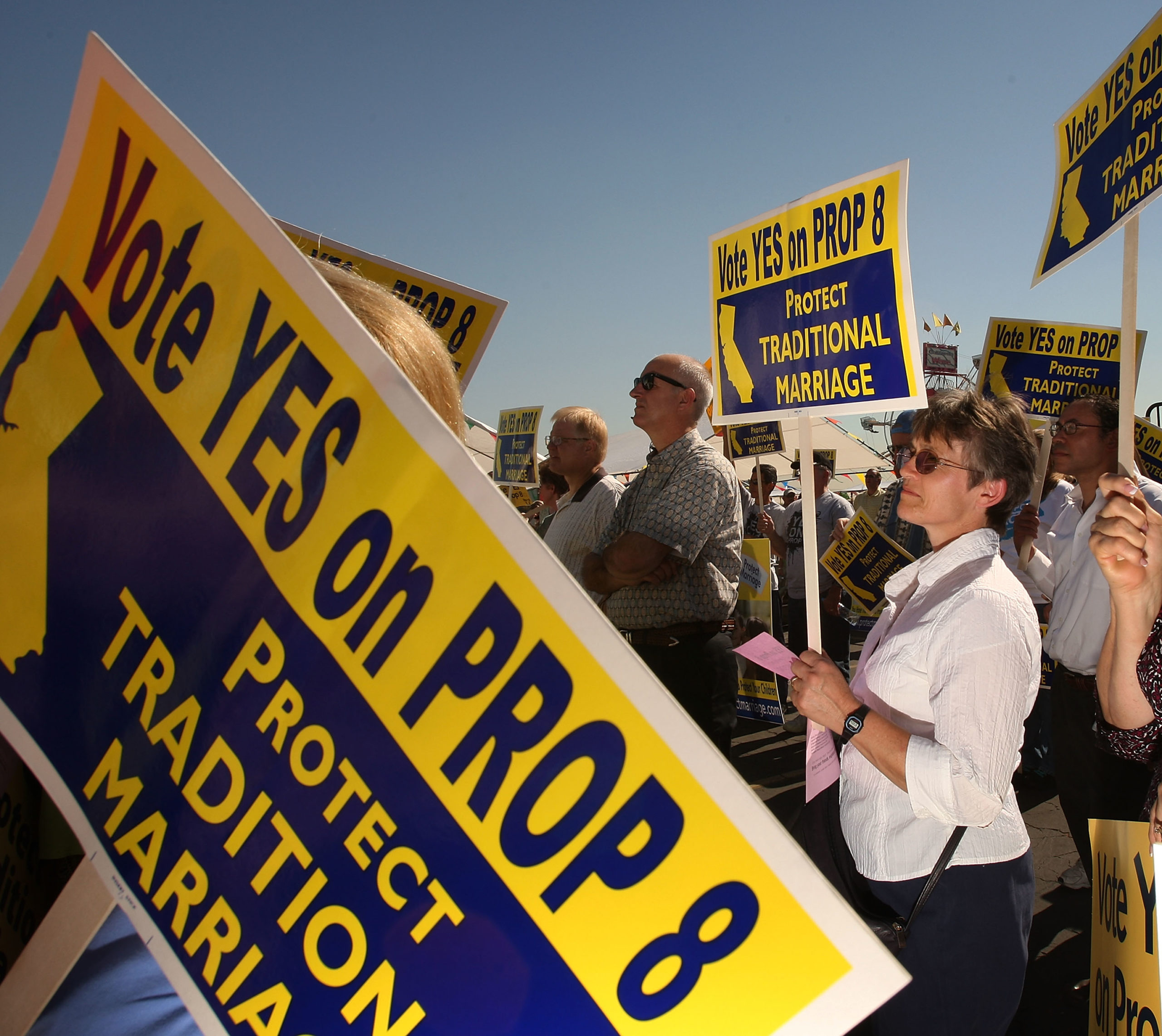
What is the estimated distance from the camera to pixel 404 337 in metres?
0.87

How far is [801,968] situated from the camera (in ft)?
1.66

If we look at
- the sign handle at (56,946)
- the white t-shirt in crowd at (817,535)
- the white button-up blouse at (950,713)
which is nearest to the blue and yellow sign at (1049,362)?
the white t-shirt in crowd at (817,535)

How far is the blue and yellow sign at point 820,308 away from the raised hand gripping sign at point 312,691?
5.59 feet

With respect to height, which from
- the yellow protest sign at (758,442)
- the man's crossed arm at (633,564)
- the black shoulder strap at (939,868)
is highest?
the yellow protest sign at (758,442)

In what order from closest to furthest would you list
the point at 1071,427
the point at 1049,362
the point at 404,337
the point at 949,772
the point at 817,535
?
1. the point at 404,337
2. the point at 949,772
3. the point at 1071,427
4. the point at 1049,362
5. the point at 817,535

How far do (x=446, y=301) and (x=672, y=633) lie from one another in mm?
1891

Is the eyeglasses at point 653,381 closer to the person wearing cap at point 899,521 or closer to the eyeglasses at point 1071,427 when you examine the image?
the eyeglasses at point 1071,427

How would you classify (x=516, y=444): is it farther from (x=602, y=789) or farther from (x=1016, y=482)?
(x=602, y=789)

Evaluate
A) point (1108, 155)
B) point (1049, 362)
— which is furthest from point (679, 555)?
point (1049, 362)

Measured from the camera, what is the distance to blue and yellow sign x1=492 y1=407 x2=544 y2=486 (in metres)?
8.99

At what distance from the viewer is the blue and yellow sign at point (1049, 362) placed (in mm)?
4539

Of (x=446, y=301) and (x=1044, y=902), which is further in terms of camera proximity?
(x=446, y=301)

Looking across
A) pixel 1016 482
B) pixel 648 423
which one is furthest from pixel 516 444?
pixel 1016 482

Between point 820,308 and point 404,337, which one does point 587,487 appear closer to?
point 820,308
